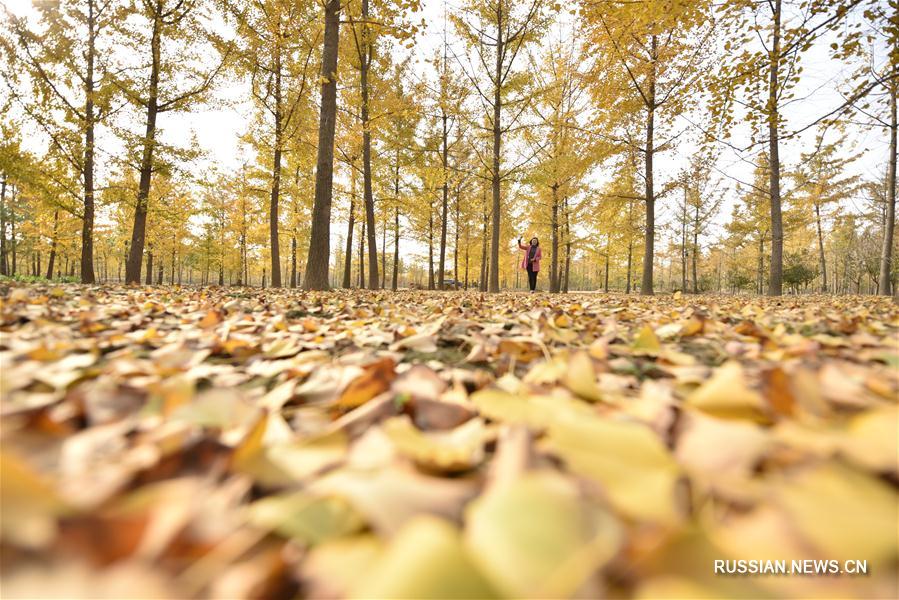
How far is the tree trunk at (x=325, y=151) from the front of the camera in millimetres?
5547

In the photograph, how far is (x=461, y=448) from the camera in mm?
593

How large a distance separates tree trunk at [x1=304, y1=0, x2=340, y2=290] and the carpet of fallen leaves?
4.94m

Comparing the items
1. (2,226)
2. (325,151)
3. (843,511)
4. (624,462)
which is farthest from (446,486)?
(2,226)

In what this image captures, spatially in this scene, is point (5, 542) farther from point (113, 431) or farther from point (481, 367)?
point (481, 367)

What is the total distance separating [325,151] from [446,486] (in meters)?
5.94

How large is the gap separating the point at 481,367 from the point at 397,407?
485 mm

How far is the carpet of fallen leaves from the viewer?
1.15 feet

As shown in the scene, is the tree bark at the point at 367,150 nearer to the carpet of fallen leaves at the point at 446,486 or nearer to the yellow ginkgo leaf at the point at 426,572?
the carpet of fallen leaves at the point at 446,486

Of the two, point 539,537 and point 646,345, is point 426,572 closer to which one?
point 539,537

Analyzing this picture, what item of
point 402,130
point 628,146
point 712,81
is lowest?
point 712,81

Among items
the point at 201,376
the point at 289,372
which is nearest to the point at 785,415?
the point at 289,372

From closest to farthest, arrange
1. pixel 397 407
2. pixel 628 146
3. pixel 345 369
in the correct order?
pixel 397 407 < pixel 345 369 < pixel 628 146

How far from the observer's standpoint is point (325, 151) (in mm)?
5641

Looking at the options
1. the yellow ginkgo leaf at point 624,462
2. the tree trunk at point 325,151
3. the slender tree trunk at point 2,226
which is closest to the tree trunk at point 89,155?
the tree trunk at point 325,151
